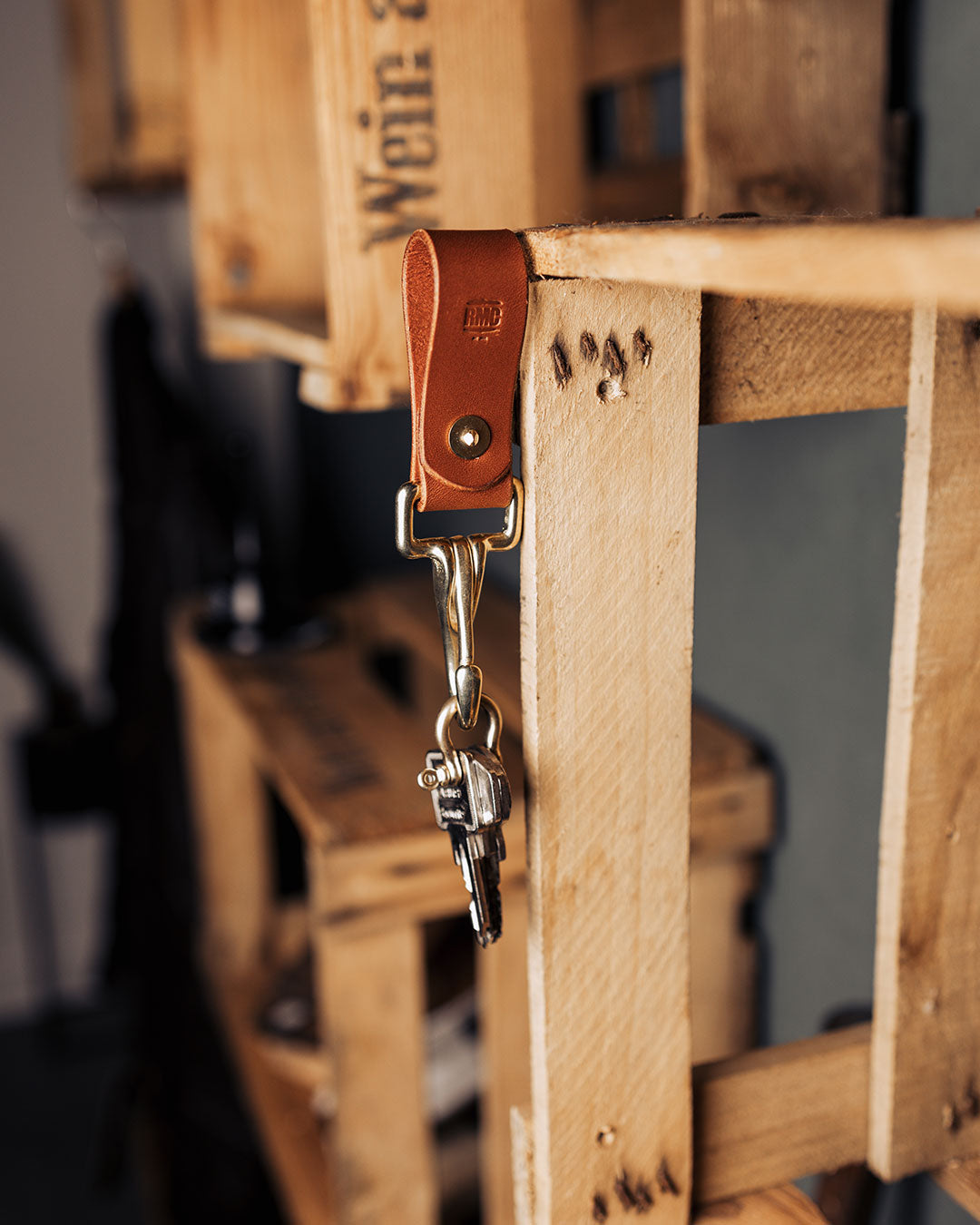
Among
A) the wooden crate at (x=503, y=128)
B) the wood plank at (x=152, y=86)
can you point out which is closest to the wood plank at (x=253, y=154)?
the wooden crate at (x=503, y=128)

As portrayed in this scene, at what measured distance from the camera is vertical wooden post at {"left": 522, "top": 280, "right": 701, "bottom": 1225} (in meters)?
0.61

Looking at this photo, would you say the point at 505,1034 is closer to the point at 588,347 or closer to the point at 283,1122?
the point at 283,1122

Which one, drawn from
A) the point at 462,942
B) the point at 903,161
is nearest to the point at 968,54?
the point at 903,161

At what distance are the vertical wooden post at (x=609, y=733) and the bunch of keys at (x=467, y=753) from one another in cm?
2

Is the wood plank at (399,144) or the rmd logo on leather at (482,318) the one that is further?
the wood plank at (399,144)

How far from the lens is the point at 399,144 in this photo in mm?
944

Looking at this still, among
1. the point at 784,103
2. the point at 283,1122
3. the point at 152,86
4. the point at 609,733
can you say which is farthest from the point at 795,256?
the point at 152,86

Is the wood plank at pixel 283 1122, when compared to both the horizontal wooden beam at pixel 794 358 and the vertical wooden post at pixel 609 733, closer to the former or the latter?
the vertical wooden post at pixel 609 733

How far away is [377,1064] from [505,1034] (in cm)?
13

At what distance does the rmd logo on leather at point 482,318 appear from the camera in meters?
0.58

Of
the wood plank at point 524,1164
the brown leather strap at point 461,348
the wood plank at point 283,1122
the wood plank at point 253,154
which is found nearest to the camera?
the brown leather strap at point 461,348

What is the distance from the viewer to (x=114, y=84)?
1.84 metres

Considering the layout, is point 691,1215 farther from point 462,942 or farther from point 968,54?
point 462,942

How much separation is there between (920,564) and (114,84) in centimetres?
161
